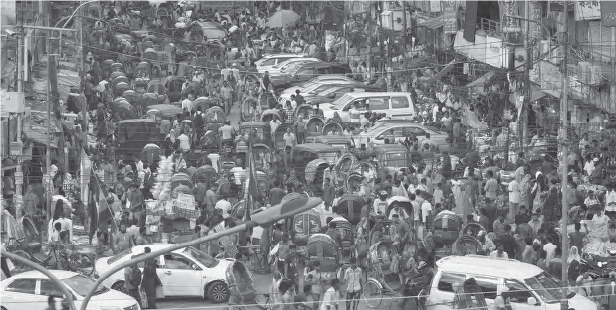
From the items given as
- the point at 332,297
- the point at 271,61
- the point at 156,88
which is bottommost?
the point at 332,297

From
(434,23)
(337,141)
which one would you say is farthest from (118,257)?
(434,23)

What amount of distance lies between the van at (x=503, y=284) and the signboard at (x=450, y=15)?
982 inches

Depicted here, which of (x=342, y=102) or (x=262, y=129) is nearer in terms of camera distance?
(x=262, y=129)

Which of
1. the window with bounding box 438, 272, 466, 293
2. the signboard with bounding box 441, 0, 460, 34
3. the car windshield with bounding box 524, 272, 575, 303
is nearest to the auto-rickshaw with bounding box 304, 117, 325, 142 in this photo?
the signboard with bounding box 441, 0, 460, 34

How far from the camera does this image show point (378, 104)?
46594 mm

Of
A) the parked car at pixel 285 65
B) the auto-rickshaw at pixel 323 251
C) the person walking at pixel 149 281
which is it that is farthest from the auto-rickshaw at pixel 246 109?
the person walking at pixel 149 281

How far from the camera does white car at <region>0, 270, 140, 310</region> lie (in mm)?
26359

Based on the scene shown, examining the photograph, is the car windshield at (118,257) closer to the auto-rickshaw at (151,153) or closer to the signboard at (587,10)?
the auto-rickshaw at (151,153)

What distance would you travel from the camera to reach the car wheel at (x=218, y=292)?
28.5 metres

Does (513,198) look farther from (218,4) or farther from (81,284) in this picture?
(218,4)

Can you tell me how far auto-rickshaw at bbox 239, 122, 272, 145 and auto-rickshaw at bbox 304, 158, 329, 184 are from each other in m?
3.76

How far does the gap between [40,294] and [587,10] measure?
2074 cm

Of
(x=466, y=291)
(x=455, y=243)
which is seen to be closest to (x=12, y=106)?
(x=455, y=243)

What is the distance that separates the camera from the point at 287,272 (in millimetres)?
28438
